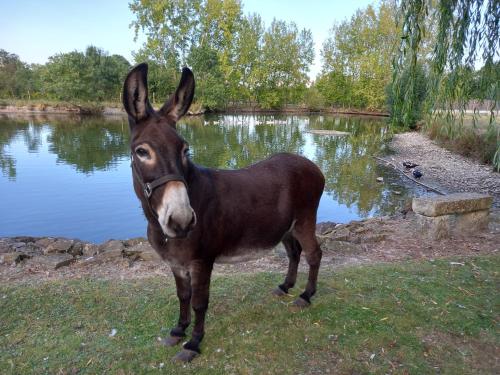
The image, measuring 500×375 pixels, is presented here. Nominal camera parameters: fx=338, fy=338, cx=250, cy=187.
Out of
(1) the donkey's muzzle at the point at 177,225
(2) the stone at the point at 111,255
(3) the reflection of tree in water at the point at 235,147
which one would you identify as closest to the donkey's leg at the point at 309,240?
(1) the donkey's muzzle at the point at 177,225

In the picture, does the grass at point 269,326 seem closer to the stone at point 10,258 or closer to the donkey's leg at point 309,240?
the donkey's leg at point 309,240

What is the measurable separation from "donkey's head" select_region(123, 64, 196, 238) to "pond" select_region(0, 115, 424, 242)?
6987 millimetres

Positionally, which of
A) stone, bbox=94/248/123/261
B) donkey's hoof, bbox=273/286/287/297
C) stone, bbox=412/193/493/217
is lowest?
stone, bbox=94/248/123/261

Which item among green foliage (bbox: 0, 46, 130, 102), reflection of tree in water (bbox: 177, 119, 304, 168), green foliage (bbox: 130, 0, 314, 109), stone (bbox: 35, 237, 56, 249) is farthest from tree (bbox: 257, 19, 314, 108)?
stone (bbox: 35, 237, 56, 249)

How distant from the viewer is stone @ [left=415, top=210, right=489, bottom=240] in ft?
21.5

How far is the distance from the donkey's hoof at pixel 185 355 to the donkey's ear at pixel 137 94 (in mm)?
2217

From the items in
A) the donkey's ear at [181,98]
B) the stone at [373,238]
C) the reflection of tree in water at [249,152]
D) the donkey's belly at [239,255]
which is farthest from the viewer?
the reflection of tree in water at [249,152]

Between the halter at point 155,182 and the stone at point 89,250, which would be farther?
the stone at point 89,250

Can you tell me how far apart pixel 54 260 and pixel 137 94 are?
465 cm

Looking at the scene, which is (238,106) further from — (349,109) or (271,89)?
(349,109)

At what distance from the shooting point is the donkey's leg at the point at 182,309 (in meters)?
3.37

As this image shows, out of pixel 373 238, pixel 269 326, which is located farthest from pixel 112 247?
pixel 373 238

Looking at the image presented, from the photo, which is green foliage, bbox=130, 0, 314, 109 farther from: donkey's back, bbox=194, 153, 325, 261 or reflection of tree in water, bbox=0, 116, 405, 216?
donkey's back, bbox=194, 153, 325, 261

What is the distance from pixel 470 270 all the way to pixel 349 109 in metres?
68.8
